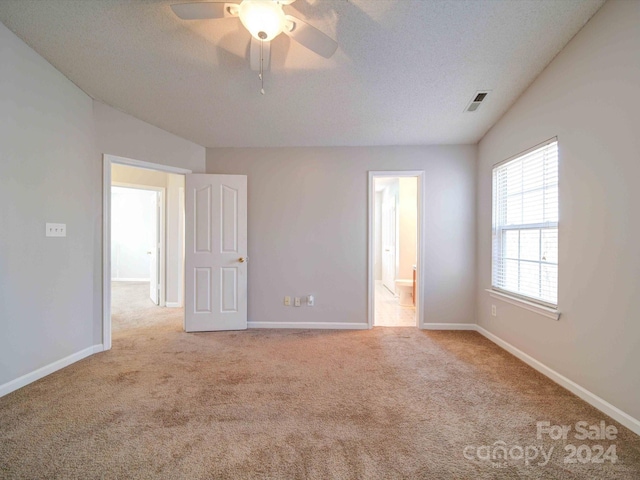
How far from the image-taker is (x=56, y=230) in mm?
2500

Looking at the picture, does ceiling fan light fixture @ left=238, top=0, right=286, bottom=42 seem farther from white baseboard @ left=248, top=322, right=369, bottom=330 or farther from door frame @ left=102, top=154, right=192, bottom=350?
white baseboard @ left=248, top=322, right=369, bottom=330

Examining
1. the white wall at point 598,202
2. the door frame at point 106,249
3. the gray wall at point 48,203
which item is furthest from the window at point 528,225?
the door frame at point 106,249

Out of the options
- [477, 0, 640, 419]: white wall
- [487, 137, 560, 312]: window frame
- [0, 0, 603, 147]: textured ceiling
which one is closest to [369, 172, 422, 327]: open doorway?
[487, 137, 560, 312]: window frame

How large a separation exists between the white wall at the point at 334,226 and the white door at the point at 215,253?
178 millimetres

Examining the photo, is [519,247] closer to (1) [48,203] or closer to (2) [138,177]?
(1) [48,203]

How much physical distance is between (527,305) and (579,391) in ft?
2.50

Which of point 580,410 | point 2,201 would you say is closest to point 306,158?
point 2,201

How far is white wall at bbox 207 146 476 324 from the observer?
141 inches

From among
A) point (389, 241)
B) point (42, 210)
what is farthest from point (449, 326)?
point (42, 210)

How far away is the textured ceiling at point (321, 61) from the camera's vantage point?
1.88 meters

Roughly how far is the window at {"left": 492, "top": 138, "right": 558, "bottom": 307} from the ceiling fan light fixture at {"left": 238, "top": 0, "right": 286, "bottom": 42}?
236cm

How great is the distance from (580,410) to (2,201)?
441cm

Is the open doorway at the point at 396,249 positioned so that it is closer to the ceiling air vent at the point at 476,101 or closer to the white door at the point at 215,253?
the ceiling air vent at the point at 476,101

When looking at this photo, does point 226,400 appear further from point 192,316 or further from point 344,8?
point 344,8
